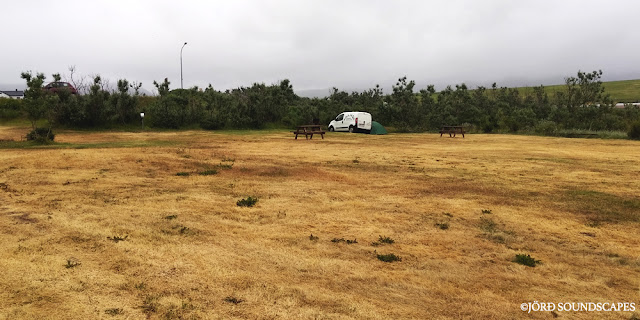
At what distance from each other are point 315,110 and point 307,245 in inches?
1302

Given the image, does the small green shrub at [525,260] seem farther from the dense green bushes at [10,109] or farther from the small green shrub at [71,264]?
the dense green bushes at [10,109]

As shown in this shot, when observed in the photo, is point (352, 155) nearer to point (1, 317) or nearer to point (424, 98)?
point (1, 317)

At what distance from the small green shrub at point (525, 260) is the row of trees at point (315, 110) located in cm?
3024

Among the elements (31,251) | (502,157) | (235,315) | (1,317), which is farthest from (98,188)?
(502,157)

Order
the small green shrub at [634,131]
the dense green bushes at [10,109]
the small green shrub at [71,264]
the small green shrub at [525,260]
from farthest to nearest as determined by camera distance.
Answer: the dense green bushes at [10,109] → the small green shrub at [634,131] → the small green shrub at [525,260] → the small green shrub at [71,264]

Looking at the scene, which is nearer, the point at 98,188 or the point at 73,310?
the point at 73,310

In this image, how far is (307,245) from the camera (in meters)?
5.14

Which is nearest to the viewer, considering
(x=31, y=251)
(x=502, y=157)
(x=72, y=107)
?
(x=31, y=251)

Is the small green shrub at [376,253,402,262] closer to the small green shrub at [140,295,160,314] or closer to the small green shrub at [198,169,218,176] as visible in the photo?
the small green shrub at [140,295,160,314]

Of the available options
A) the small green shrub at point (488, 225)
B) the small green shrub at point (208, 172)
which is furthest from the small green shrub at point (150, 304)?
the small green shrub at point (208, 172)

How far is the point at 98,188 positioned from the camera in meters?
8.21

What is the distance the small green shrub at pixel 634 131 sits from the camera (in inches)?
982

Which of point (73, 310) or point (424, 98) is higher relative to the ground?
point (424, 98)

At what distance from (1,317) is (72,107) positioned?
98.8 ft
